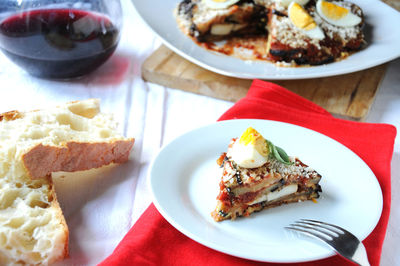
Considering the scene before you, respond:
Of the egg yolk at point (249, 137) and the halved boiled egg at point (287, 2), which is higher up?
the egg yolk at point (249, 137)

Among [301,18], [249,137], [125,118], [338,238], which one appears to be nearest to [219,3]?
[301,18]

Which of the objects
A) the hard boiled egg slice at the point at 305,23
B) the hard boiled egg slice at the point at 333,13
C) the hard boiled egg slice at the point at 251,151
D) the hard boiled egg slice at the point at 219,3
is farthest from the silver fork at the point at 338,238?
the hard boiled egg slice at the point at 219,3

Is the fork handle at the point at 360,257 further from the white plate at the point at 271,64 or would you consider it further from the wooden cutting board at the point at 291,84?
the white plate at the point at 271,64

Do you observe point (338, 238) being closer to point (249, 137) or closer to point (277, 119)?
point (249, 137)

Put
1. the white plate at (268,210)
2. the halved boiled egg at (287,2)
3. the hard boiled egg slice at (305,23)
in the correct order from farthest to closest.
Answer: the halved boiled egg at (287,2)
the hard boiled egg slice at (305,23)
the white plate at (268,210)

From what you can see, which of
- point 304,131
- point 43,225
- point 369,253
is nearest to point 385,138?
point 304,131

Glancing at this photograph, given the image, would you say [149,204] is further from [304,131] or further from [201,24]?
[201,24]
